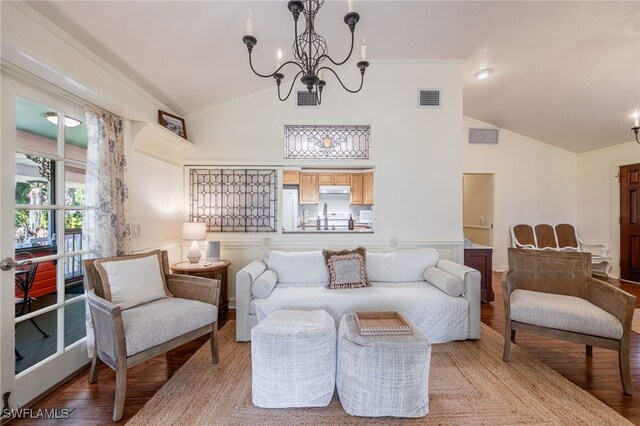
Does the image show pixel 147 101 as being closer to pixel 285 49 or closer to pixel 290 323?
pixel 285 49

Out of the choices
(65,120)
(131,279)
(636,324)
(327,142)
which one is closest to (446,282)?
(327,142)

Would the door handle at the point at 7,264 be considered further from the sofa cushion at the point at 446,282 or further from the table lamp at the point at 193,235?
the sofa cushion at the point at 446,282

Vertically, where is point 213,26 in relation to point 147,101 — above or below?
above

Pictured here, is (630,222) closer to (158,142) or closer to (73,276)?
(158,142)

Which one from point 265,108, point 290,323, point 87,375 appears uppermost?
point 265,108

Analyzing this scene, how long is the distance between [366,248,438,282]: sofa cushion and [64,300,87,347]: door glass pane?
2733 mm

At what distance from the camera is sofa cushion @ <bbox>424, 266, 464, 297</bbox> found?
267 centimetres

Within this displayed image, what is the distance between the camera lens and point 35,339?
1.95 meters

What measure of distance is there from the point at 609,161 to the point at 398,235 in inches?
187

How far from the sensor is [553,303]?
2.27 m

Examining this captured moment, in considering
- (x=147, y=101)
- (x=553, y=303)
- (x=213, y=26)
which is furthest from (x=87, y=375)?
(x=553, y=303)

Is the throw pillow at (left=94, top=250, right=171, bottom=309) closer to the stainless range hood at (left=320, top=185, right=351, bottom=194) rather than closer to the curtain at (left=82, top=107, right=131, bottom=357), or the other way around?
the curtain at (left=82, top=107, right=131, bottom=357)

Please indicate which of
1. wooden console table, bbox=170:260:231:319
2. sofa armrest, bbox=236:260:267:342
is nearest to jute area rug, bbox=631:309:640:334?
sofa armrest, bbox=236:260:267:342

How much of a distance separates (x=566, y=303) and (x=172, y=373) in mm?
3299
